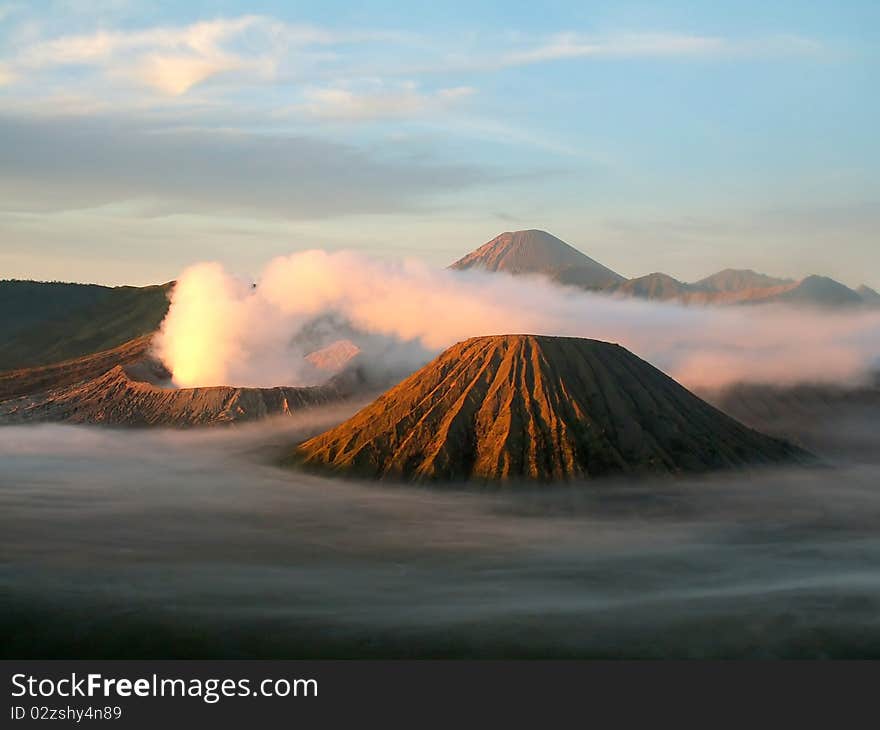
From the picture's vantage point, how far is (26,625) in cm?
9275

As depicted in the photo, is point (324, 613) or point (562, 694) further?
point (324, 613)

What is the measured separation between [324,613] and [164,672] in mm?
19193

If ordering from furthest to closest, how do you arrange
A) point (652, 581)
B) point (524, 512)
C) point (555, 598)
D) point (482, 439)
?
1. point (482, 439)
2. point (524, 512)
3. point (652, 581)
4. point (555, 598)

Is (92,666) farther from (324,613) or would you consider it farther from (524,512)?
(524,512)

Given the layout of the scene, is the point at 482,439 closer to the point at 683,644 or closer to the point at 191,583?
the point at 191,583

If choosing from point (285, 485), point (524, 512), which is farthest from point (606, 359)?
point (285, 485)

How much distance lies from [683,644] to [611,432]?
241ft

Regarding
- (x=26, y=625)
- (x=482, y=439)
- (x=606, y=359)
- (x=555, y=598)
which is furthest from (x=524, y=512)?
(x=26, y=625)

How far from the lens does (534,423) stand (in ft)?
519

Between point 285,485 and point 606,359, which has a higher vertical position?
point 606,359

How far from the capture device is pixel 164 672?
78.7m

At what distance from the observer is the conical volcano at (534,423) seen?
157000 millimetres

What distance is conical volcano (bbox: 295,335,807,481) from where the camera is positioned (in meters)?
157

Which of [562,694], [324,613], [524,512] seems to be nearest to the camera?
[562,694]
